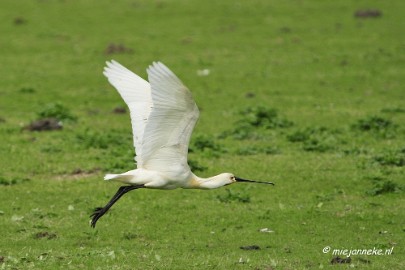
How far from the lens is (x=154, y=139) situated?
411 inches

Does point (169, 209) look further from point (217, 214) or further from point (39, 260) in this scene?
point (39, 260)

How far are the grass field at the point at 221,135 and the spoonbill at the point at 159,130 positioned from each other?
0.93 meters

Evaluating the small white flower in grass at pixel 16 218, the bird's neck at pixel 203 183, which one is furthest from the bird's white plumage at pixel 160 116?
the small white flower in grass at pixel 16 218

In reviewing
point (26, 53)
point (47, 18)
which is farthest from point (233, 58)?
point (47, 18)

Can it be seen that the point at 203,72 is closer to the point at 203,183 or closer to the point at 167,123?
the point at 203,183

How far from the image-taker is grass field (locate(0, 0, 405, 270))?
1222 centimetres

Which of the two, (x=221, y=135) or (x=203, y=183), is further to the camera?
(x=221, y=135)

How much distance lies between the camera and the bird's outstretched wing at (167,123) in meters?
9.40

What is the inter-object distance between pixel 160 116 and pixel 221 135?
366 inches

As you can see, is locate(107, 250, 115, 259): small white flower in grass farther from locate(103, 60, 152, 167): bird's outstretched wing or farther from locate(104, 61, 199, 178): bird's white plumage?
locate(103, 60, 152, 167): bird's outstretched wing

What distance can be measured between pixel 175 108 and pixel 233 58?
1821 cm

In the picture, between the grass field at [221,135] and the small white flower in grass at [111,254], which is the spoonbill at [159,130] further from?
the grass field at [221,135]

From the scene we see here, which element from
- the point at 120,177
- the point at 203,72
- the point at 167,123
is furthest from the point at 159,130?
the point at 203,72

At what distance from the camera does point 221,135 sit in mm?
19141
